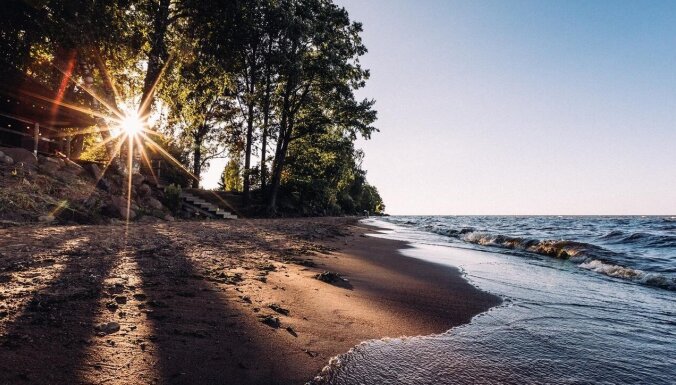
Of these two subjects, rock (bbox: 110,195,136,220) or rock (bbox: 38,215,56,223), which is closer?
rock (bbox: 38,215,56,223)

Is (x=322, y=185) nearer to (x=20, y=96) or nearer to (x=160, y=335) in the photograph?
(x=20, y=96)

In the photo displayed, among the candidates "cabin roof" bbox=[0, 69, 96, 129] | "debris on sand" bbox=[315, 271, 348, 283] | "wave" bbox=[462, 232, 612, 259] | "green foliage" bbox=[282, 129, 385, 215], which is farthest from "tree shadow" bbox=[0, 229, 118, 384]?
"green foliage" bbox=[282, 129, 385, 215]

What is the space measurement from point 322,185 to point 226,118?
357 inches

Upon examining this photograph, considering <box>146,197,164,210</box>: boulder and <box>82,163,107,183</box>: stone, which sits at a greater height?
<box>82,163,107,183</box>: stone

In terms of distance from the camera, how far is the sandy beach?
215cm

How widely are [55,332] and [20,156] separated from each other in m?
13.2

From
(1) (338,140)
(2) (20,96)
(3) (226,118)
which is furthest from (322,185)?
(2) (20,96)

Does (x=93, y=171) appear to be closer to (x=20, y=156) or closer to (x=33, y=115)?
(x=20, y=156)

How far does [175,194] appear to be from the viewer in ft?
54.5

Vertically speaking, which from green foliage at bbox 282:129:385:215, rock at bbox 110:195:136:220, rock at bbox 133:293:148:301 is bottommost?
rock at bbox 133:293:148:301

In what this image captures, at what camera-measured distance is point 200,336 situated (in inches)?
104

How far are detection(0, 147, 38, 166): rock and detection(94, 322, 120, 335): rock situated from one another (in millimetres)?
12708

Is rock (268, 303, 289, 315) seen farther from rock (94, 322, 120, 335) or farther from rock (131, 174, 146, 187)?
rock (131, 174, 146, 187)

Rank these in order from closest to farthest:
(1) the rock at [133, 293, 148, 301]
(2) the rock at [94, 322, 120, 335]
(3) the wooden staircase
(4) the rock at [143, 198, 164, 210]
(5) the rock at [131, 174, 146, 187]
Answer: (2) the rock at [94, 322, 120, 335]
(1) the rock at [133, 293, 148, 301]
(4) the rock at [143, 198, 164, 210]
(5) the rock at [131, 174, 146, 187]
(3) the wooden staircase
